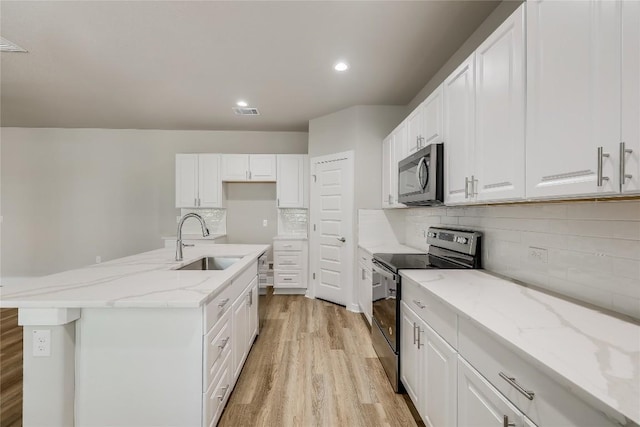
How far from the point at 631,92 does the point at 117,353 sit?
226cm

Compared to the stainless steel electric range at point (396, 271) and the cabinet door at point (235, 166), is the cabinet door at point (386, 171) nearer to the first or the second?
the stainless steel electric range at point (396, 271)

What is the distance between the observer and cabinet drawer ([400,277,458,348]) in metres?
1.32

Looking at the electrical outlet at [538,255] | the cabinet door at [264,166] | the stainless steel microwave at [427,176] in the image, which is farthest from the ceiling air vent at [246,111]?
the electrical outlet at [538,255]

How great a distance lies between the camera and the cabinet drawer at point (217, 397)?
4.93 ft

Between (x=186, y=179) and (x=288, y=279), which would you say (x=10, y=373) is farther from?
(x=186, y=179)

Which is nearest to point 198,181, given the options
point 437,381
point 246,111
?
point 246,111

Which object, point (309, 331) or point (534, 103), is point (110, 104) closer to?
point (309, 331)

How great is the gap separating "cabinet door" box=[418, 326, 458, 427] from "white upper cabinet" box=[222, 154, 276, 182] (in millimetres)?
3909

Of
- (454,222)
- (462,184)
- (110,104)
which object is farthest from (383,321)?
(110,104)

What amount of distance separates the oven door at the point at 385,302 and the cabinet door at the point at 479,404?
2.68ft

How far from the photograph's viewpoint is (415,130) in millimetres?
2633

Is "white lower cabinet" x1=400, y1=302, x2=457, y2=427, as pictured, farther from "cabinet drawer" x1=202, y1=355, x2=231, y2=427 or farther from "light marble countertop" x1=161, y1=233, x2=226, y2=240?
"light marble countertop" x1=161, y1=233, x2=226, y2=240

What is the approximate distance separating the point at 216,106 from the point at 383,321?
11.5ft

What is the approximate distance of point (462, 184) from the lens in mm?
1824
